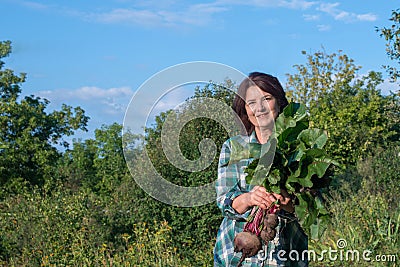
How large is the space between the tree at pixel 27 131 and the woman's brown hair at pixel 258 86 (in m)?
11.0

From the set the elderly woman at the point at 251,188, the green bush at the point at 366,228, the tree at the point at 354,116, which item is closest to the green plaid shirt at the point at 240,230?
the elderly woman at the point at 251,188

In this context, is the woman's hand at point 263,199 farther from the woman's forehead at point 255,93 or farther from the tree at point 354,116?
the tree at point 354,116

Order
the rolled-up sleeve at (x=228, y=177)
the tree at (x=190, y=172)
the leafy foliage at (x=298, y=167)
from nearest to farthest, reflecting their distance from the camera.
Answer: the leafy foliage at (x=298, y=167)
the rolled-up sleeve at (x=228, y=177)
the tree at (x=190, y=172)

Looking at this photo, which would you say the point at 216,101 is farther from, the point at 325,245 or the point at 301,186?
the point at 325,245

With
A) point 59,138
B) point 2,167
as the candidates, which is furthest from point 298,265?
point 59,138

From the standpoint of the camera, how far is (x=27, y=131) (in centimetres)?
1489

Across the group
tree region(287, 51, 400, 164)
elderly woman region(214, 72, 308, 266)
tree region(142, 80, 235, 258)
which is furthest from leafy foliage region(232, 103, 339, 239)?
tree region(287, 51, 400, 164)

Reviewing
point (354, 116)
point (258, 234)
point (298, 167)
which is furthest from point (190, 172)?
point (354, 116)

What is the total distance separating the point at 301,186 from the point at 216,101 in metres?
0.82

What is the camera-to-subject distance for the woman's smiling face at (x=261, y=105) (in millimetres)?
2643

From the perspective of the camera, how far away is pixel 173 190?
2.77m

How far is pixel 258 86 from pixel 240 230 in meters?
0.63

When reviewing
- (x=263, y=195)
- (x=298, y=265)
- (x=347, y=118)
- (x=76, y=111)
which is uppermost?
(x=76, y=111)

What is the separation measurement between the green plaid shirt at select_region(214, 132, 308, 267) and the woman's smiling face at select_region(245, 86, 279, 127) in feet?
0.31
